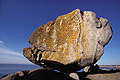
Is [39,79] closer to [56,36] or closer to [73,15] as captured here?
[56,36]

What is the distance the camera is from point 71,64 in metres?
8.09

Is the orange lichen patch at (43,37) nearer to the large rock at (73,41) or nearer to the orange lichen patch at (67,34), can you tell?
the large rock at (73,41)

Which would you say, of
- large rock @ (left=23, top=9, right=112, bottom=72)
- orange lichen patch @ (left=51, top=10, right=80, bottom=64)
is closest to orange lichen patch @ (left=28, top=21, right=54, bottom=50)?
large rock @ (left=23, top=9, right=112, bottom=72)

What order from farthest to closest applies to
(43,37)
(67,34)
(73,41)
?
(43,37) < (67,34) < (73,41)

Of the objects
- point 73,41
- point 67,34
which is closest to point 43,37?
point 67,34

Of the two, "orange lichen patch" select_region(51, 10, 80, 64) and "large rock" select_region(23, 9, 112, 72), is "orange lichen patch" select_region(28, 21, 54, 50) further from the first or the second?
"orange lichen patch" select_region(51, 10, 80, 64)

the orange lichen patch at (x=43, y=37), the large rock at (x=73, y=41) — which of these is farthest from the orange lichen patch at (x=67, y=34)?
the orange lichen patch at (x=43, y=37)

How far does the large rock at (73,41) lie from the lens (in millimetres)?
8031

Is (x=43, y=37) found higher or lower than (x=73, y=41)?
higher

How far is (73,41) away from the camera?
323 inches

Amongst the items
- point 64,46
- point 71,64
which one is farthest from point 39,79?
point 64,46

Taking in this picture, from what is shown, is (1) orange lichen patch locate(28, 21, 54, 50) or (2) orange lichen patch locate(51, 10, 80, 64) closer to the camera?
(2) orange lichen patch locate(51, 10, 80, 64)

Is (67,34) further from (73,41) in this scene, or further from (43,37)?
(43,37)

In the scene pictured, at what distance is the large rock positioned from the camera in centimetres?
803
